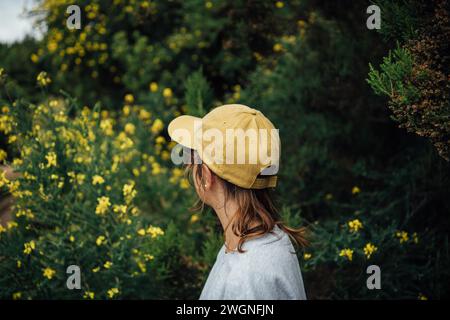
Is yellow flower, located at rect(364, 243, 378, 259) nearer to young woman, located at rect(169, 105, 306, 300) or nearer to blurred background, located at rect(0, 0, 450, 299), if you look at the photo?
blurred background, located at rect(0, 0, 450, 299)

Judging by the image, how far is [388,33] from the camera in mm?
2352

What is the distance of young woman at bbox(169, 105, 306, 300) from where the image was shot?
5.05ft

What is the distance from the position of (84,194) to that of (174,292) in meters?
0.92

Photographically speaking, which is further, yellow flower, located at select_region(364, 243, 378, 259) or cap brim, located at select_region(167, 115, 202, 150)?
yellow flower, located at select_region(364, 243, 378, 259)

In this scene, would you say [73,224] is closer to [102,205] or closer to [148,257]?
[102,205]

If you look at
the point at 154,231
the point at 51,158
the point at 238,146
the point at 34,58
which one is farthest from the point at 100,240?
the point at 34,58

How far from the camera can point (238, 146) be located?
1.65 meters

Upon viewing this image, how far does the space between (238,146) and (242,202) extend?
22 cm

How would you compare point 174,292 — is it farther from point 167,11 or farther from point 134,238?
point 167,11

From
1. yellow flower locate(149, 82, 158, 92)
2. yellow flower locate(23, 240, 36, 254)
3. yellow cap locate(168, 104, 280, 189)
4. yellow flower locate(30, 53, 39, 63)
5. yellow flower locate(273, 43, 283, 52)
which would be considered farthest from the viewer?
yellow flower locate(30, 53, 39, 63)

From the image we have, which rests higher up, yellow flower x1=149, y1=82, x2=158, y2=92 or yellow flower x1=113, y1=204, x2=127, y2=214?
yellow flower x1=149, y1=82, x2=158, y2=92

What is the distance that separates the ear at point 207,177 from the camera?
1742mm

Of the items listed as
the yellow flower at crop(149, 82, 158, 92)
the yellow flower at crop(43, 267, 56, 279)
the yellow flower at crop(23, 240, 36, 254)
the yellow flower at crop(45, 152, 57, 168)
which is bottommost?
the yellow flower at crop(43, 267, 56, 279)

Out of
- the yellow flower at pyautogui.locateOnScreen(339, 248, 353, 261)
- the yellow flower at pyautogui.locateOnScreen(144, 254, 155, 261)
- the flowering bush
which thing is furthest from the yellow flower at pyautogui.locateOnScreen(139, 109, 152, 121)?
the yellow flower at pyautogui.locateOnScreen(339, 248, 353, 261)
